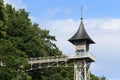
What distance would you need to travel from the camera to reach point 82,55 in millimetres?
97625

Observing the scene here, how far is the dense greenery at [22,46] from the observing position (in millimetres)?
93625

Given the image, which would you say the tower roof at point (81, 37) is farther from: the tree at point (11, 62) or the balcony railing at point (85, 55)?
the tree at point (11, 62)

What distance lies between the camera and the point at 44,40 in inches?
4680

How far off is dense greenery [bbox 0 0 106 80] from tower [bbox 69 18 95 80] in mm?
7602

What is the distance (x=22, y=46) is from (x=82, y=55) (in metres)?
14.1

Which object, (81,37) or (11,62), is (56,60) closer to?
(81,37)

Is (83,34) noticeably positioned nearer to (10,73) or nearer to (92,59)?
(92,59)

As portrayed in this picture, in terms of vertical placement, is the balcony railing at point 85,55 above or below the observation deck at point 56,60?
above

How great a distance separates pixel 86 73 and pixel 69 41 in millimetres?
5834

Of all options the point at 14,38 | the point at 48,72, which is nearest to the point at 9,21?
the point at 14,38

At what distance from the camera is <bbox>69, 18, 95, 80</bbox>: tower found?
9744 cm

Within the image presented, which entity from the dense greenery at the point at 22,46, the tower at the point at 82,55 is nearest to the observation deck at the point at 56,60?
the tower at the point at 82,55

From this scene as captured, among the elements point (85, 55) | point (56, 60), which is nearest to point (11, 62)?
point (56, 60)

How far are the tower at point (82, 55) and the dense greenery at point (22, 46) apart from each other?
299 inches
